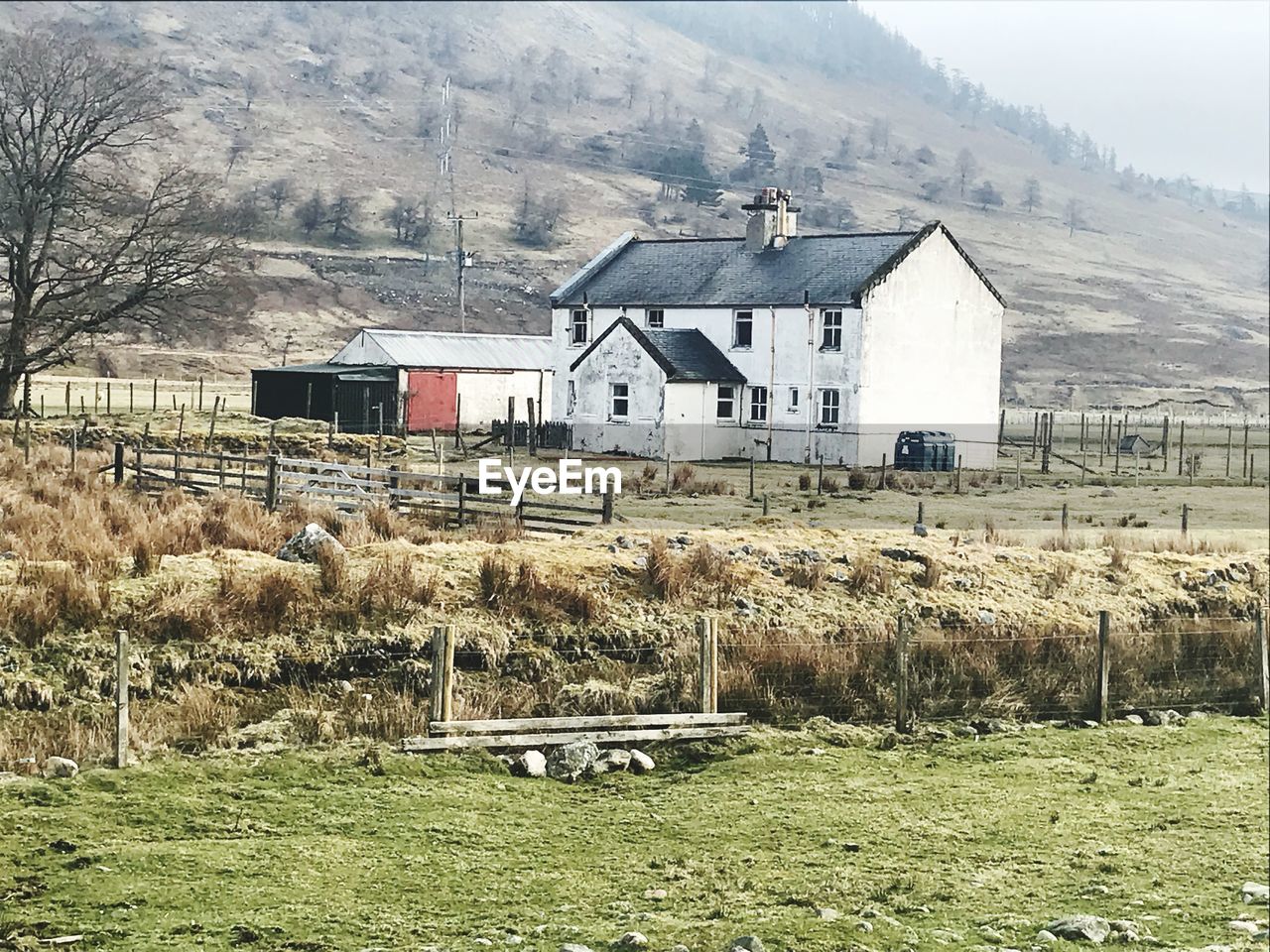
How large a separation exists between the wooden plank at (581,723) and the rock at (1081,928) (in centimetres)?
529

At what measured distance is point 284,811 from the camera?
508 inches

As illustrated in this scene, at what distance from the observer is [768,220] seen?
162ft

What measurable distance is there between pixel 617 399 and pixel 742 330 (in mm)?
3815

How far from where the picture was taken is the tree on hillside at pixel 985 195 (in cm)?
14212

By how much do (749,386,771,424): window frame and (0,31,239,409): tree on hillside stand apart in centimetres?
1348

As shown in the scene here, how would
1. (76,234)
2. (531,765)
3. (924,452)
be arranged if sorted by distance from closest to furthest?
(531,765), (924,452), (76,234)

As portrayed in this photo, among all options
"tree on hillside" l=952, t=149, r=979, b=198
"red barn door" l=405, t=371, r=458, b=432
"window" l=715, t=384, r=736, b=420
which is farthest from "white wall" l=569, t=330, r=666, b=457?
"tree on hillside" l=952, t=149, r=979, b=198

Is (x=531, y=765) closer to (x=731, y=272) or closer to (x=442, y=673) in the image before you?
(x=442, y=673)

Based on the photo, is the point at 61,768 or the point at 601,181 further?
the point at 601,181

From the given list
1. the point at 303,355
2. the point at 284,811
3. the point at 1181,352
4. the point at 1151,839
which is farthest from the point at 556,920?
the point at 1181,352

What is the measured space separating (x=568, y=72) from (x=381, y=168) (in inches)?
2142

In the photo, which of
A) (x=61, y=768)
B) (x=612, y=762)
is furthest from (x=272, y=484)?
(x=61, y=768)

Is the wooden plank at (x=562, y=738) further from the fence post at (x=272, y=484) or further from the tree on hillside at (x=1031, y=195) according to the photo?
the tree on hillside at (x=1031, y=195)

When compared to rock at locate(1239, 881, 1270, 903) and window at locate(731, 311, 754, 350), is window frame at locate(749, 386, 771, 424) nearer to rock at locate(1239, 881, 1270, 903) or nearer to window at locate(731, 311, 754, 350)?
window at locate(731, 311, 754, 350)
